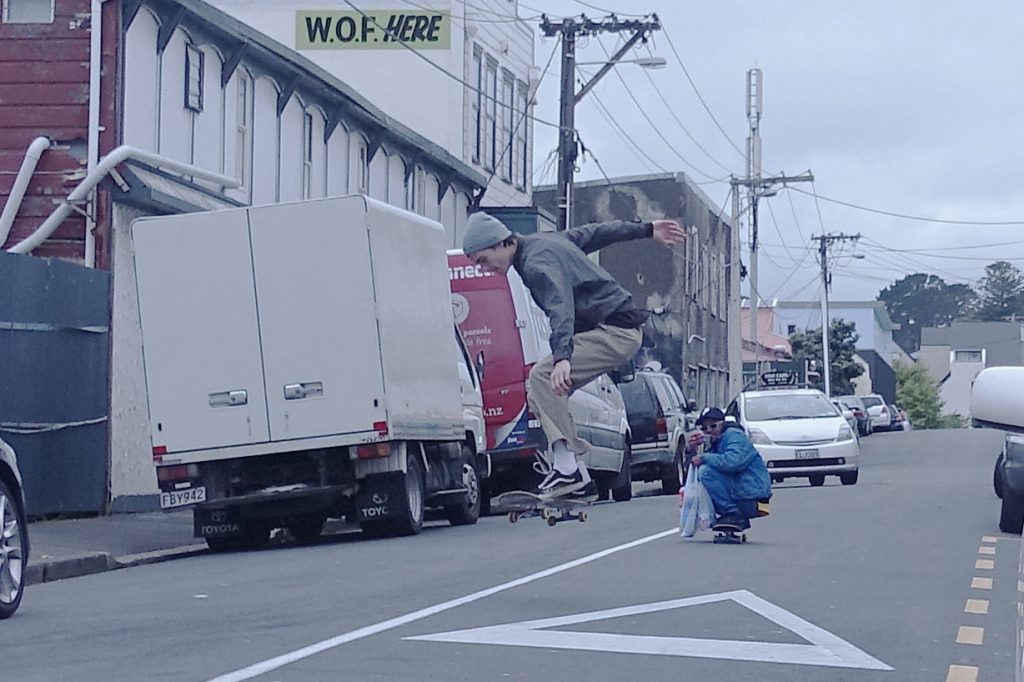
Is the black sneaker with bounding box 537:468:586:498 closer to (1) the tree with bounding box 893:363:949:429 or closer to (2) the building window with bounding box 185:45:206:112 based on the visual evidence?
(2) the building window with bounding box 185:45:206:112

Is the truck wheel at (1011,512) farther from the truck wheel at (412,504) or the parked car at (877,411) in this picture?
the parked car at (877,411)

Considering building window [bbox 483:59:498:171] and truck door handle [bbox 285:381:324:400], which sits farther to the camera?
building window [bbox 483:59:498:171]

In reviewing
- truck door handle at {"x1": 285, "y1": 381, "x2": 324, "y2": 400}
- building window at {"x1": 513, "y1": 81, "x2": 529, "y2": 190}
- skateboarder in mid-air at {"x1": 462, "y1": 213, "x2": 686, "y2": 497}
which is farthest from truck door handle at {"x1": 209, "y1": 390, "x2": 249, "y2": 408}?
building window at {"x1": 513, "y1": 81, "x2": 529, "y2": 190}

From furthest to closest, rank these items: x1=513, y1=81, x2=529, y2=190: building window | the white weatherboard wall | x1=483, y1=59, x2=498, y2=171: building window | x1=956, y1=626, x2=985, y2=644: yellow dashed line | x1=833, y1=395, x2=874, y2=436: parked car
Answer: x1=833, y1=395, x2=874, y2=436: parked car, x1=513, y1=81, x2=529, y2=190: building window, x1=483, y1=59, x2=498, y2=171: building window, the white weatherboard wall, x1=956, y1=626, x2=985, y2=644: yellow dashed line

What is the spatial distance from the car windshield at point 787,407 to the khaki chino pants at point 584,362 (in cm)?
1759

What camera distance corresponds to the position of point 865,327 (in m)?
115

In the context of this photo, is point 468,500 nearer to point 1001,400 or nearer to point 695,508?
point 695,508

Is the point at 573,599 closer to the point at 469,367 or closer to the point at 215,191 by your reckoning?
the point at 469,367

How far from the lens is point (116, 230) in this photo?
19.6 meters

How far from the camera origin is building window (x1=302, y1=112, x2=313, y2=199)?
2662 cm

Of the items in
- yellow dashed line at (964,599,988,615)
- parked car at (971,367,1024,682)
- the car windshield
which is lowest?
yellow dashed line at (964,599,988,615)

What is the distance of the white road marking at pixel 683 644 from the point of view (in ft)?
27.7

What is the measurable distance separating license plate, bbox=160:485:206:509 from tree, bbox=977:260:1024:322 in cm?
12071

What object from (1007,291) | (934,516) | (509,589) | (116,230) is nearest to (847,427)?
(934,516)
